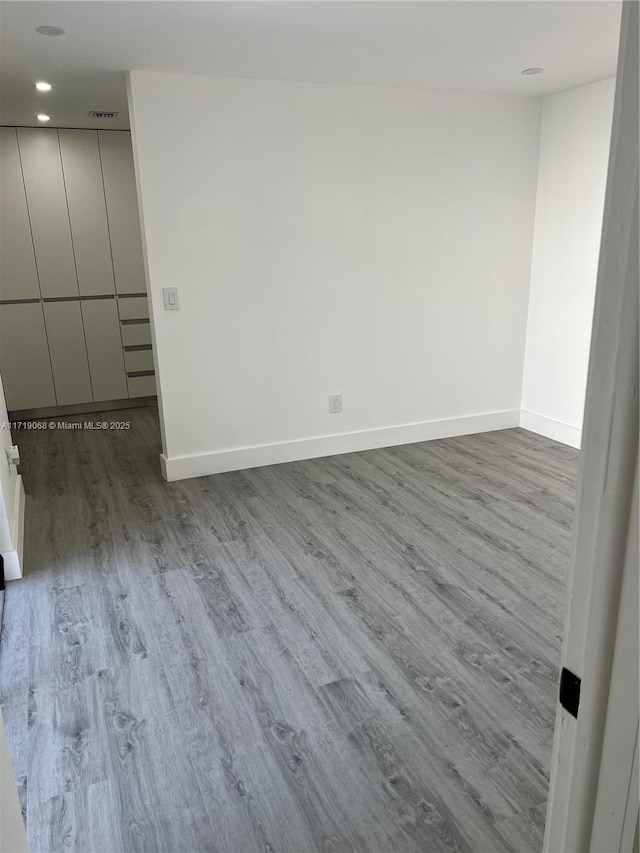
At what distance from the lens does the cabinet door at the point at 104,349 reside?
16.6 feet

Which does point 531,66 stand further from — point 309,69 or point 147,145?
point 147,145

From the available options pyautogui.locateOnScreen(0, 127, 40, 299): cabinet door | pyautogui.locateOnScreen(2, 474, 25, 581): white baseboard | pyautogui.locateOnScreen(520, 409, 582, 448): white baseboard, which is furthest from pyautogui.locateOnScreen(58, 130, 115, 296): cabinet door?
pyautogui.locateOnScreen(520, 409, 582, 448): white baseboard

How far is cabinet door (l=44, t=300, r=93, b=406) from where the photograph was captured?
496 cm

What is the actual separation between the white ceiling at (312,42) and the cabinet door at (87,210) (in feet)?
3.41

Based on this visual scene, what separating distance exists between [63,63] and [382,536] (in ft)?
9.10

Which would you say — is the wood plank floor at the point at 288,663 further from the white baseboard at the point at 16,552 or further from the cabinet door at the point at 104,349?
the cabinet door at the point at 104,349

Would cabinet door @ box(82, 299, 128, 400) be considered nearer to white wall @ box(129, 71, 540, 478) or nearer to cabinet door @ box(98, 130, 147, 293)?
cabinet door @ box(98, 130, 147, 293)

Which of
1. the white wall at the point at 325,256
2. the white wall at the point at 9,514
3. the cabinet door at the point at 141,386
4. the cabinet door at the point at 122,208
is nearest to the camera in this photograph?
the white wall at the point at 9,514

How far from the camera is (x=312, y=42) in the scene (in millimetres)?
2725

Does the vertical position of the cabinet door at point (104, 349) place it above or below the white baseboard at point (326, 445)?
above

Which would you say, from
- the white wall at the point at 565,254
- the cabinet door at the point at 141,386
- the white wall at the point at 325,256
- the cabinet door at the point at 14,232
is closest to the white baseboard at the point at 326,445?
the white wall at the point at 325,256

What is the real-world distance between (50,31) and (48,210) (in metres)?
2.45

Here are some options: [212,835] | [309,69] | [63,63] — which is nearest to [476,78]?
[309,69]

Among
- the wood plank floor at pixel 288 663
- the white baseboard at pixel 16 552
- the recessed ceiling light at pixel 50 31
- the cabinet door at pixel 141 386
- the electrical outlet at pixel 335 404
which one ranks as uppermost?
the recessed ceiling light at pixel 50 31
